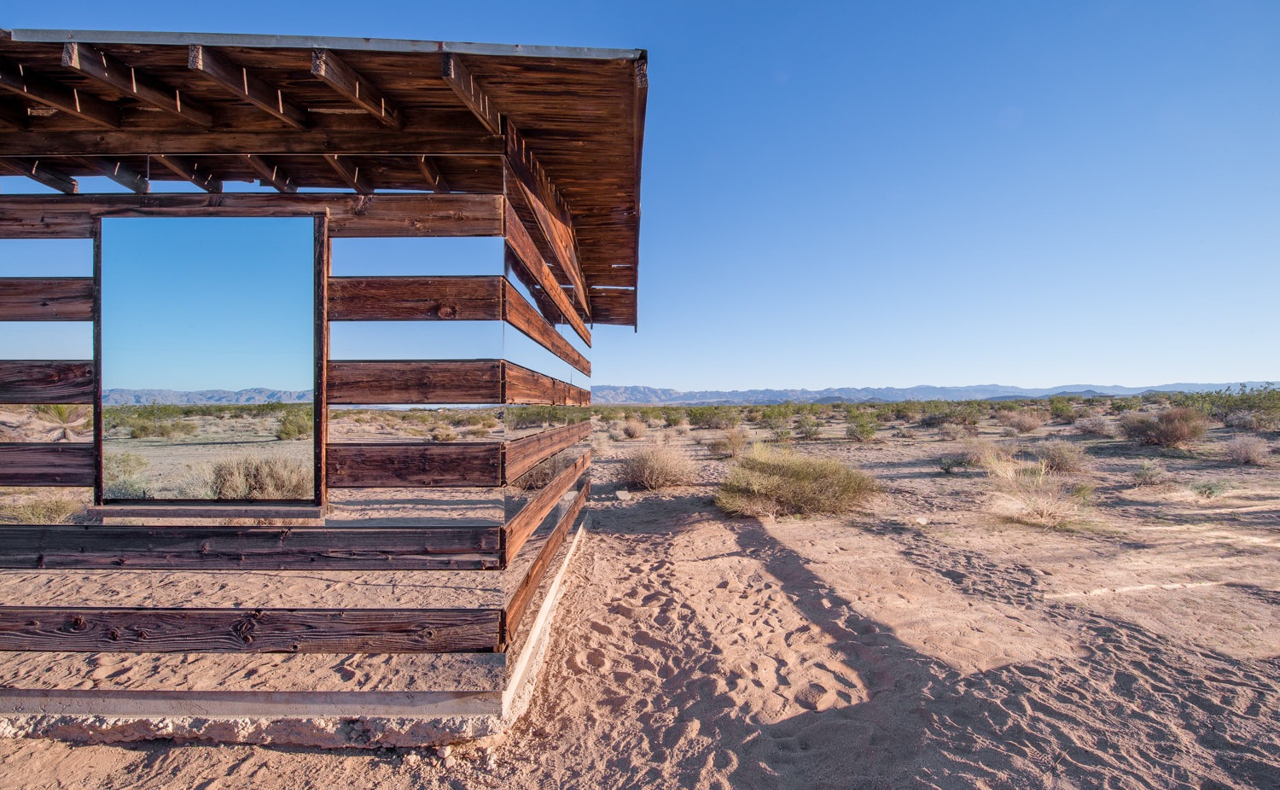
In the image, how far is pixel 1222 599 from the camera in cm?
476

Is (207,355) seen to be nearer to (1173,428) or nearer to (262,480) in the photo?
(262,480)

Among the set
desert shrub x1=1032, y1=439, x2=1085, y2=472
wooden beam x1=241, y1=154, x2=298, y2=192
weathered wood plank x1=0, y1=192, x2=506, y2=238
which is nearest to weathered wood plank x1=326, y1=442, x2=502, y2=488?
weathered wood plank x1=0, y1=192, x2=506, y2=238

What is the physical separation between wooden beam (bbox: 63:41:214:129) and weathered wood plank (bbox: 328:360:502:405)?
4.49ft

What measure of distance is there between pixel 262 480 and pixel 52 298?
1.47m

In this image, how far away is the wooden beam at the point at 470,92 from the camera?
2.58 meters

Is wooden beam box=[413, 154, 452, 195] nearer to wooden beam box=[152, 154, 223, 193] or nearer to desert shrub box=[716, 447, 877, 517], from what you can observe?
wooden beam box=[152, 154, 223, 193]

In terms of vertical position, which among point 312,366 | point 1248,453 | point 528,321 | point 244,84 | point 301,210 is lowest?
point 1248,453

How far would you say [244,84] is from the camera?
2.67m

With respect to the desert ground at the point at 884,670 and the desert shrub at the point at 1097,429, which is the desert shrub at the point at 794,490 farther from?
the desert shrub at the point at 1097,429

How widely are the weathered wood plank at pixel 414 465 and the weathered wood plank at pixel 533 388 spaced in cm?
31

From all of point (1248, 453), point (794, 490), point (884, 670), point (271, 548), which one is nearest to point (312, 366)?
point (271, 548)

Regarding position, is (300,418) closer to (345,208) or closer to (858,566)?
(345,208)

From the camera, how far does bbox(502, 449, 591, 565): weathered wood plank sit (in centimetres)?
301

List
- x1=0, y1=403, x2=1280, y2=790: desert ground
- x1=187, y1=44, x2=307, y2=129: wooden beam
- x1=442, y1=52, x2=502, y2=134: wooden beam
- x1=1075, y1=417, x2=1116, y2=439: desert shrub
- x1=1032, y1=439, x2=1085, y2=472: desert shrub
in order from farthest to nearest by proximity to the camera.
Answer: x1=1075, y1=417, x2=1116, y2=439: desert shrub < x1=1032, y1=439, x2=1085, y2=472: desert shrub < x1=0, y1=403, x2=1280, y2=790: desert ground < x1=442, y1=52, x2=502, y2=134: wooden beam < x1=187, y1=44, x2=307, y2=129: wooden beam
